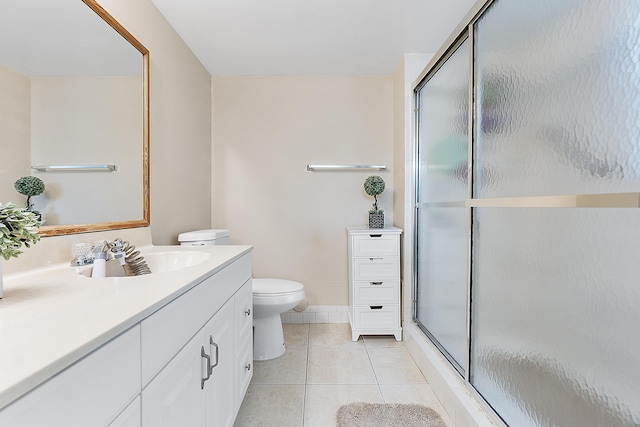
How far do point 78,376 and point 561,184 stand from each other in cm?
117

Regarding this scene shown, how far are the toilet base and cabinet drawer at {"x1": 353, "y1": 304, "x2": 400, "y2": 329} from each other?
1.96 ft

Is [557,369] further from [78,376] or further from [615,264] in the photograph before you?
[78,376]

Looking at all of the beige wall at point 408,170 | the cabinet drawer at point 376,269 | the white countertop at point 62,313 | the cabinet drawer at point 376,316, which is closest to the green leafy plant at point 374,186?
the beige wall at point 408,170

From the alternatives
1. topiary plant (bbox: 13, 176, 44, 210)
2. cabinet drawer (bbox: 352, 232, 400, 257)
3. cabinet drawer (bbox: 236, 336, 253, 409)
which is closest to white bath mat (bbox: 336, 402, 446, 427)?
cabinet drawer (bbox: 236, 336, 253, 409)

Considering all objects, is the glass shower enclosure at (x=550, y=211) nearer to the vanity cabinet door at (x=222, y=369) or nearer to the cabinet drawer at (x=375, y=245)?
the cabinet drawer at (x=375, y=245)

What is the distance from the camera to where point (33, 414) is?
0.40 m

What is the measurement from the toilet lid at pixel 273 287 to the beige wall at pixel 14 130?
1307 mm

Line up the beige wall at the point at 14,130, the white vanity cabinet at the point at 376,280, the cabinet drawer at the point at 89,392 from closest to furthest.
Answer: the cabinet drawer at the point at 89,392 < the beige wall at the point at 14,130 < the white vanity cabinet at the point at 376,280

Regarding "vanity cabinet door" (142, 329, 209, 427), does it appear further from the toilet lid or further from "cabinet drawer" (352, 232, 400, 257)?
"cabinet drawer" (352, 232, 400, 257)

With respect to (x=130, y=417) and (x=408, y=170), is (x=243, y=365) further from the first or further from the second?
(x=408, y=170)

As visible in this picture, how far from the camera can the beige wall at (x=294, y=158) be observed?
8.94 feet

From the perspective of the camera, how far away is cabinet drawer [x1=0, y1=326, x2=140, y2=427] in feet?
1.31

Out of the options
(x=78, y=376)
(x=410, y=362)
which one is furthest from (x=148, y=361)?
(x=410, y=362)

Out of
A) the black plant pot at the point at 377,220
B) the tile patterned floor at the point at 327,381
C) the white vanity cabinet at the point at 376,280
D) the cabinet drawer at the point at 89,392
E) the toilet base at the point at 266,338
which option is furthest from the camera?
the black plant pot at the point at 377,220
